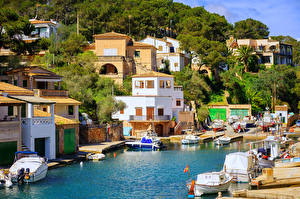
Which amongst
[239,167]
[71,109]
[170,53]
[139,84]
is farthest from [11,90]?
[170,53]

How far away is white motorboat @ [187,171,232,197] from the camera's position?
25766mm

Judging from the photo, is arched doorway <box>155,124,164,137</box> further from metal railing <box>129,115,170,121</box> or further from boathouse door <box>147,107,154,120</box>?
boathouse door <box>147,107,154,120</box>

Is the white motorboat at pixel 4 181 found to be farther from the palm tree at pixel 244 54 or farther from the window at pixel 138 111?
the palm tree at pixel 244 54

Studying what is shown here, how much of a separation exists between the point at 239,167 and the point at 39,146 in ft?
52.0

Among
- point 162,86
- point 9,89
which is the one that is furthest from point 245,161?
point 162,86

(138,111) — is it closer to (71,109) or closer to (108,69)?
(108,69)

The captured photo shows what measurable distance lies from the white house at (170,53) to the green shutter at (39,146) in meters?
43.8

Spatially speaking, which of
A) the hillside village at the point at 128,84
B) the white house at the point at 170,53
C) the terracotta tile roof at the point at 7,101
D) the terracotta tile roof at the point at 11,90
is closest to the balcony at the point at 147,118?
the hillside village at the point at 128,84

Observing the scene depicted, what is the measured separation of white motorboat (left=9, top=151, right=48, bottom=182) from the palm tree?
65685mm

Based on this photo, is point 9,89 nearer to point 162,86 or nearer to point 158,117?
point 158,117

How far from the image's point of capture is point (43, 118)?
33812 millimetres

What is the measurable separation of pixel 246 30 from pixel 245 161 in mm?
87736

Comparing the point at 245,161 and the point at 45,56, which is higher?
the point at 45,56

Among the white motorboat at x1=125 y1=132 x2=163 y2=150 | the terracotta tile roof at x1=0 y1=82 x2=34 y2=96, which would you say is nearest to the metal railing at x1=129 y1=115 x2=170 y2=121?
the white motorboat at x1=125 y1=132 x2=163 y2=150
